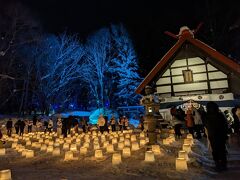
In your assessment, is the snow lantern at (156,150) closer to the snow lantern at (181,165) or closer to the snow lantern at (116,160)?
the snow lantern at (116,160)

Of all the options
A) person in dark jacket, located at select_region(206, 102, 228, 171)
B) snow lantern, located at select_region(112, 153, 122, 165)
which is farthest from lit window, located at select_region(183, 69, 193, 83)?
snow lantern, located at select_region(112, 153, 122, 165)

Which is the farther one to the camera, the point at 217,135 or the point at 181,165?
the point at 217,135

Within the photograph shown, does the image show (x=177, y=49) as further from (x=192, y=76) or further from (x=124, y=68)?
(x=124, y=68)

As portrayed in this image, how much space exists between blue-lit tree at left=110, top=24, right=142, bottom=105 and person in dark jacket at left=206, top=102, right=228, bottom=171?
2257cm

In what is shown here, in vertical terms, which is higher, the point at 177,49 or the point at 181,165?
the point at 177,49

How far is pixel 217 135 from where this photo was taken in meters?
6.18

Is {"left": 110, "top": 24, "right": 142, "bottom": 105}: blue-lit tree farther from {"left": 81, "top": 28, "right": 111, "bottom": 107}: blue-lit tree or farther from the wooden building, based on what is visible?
the wooden building

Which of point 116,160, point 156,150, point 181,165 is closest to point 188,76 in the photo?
point 156,150

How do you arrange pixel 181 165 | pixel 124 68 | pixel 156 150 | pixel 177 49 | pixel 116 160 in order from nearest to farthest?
pixel 181 165 < pixel 116 160 < pixel 156 150 < pixel 177 49 < pixel 124 68

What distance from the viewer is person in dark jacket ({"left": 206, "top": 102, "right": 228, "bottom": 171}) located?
6.08 metres

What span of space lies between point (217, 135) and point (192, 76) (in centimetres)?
1204

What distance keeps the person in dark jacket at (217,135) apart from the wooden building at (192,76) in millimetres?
10611

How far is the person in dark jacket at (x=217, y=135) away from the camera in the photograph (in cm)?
608

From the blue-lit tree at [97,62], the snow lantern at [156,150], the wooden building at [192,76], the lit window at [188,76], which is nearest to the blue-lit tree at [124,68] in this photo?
the blue-lit tree at [97,62]
